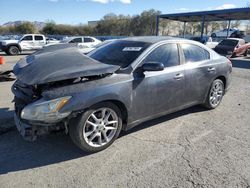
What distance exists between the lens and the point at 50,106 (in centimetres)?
332

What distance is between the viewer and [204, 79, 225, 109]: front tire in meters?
5.64

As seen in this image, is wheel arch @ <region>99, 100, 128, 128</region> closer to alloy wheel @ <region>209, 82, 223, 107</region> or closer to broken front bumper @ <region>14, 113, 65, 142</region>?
broken front bumper @ <region>14, 113, 65, 142</region>

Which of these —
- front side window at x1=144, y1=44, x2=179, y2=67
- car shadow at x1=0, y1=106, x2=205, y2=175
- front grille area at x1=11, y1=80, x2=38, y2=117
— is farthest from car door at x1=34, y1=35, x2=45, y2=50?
front side window at x1=144, y1=44, x2=179, y2=67

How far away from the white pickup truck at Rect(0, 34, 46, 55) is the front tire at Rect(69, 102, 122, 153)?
748 inches

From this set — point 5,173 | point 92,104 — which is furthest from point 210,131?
point 5,173

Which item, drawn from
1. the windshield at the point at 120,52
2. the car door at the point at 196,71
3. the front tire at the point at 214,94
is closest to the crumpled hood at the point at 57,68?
the windshield at the point at 120,52

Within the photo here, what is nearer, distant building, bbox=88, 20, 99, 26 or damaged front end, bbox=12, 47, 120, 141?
damaged front end, bbox=12, 47, 120, 141

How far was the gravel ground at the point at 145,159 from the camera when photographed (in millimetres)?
3178

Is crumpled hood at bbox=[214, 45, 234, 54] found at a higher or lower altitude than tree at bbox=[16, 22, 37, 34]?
higher

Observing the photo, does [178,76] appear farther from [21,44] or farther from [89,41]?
[21,44]

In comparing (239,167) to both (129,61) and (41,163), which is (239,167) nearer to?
(129,61)

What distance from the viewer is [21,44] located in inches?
832

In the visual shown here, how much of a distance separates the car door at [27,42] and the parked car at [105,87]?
705 inches

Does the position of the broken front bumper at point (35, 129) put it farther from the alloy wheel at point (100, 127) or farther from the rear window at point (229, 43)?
the rear window at point (229, 43)
